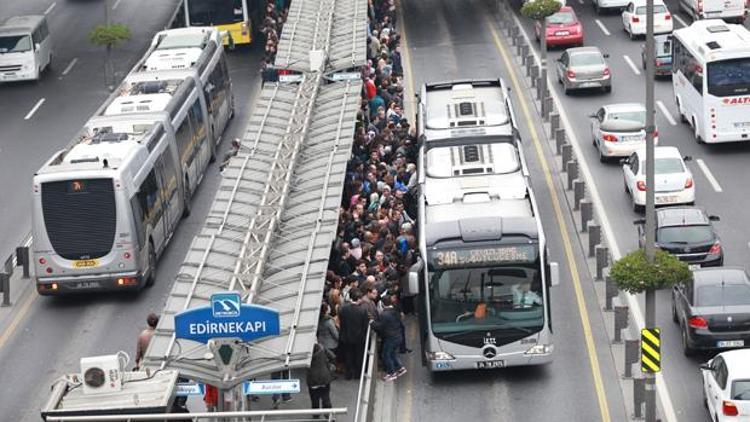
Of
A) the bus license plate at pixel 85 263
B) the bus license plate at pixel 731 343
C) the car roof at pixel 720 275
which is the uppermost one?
the car roof at pixel 720 275

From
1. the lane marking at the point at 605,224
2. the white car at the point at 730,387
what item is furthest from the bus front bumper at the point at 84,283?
the white car at the point at 730,387

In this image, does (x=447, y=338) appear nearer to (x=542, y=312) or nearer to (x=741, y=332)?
(x=542, y=312)

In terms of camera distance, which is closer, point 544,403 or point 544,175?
point 544,403

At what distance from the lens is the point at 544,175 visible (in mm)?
46688

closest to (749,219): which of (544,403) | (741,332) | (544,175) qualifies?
(544,175)

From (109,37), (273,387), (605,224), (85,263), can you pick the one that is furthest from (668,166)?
(109,37)

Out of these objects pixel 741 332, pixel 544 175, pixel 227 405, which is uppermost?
pixel 227 405

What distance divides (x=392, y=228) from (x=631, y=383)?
656cm

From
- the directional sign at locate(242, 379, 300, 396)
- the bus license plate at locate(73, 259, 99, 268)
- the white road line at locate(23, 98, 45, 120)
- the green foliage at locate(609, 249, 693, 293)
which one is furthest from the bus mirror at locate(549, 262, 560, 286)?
the white road line at locate(23, 98, 45, 120)

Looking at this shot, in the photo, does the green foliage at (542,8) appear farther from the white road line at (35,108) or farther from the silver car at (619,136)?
the white road line at (35,108)

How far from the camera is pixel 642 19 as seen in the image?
209ft

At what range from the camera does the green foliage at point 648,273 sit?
98.9 ft

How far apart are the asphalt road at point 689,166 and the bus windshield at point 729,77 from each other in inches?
68.7

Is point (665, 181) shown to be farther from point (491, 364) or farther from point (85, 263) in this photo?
point (85, 263)
